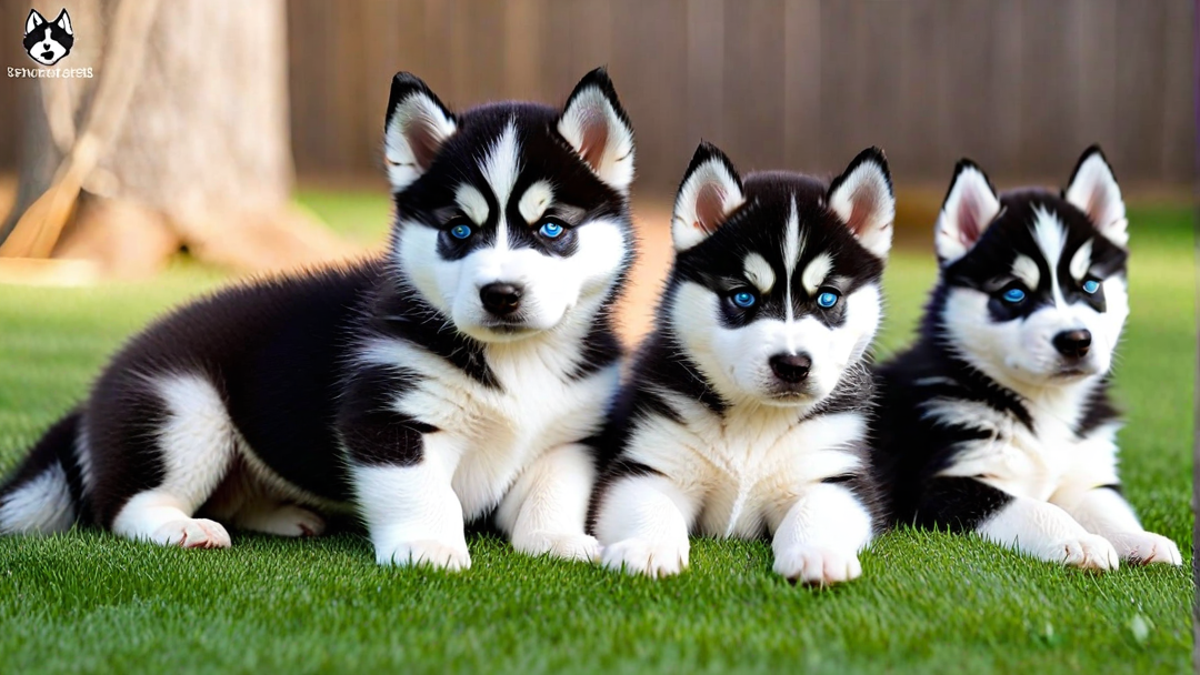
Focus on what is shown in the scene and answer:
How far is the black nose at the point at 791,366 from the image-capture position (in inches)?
114

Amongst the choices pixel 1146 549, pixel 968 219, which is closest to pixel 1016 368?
pixel 968 219

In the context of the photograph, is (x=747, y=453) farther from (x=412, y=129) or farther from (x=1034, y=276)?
(x=412, y=129)

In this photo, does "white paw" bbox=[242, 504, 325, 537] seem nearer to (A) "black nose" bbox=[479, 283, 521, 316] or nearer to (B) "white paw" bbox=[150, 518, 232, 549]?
(B) "white paw" bbox=[150, 518, 232, 549]

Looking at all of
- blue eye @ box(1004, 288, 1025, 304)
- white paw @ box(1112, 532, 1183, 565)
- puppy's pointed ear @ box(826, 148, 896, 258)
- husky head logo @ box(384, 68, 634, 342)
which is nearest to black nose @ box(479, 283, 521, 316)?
husky head logo @ box(384, 68, 634, 342)

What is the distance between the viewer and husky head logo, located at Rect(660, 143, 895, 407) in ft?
9.68

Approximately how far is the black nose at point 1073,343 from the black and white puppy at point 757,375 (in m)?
0.51

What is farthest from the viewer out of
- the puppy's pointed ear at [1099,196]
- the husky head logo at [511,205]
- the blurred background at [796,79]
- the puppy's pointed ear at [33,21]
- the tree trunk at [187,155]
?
the blurred background at [796,79]

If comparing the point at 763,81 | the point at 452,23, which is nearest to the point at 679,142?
the point at 763,81

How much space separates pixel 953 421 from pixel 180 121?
4465mm

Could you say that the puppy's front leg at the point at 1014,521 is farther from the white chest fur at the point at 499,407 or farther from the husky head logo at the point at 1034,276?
the white chest fur at the point at 499,407

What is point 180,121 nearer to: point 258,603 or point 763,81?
point 258,603

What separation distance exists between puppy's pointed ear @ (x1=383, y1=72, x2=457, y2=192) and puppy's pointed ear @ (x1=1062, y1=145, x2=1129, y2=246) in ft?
5.84

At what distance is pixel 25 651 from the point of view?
2275 millimetres

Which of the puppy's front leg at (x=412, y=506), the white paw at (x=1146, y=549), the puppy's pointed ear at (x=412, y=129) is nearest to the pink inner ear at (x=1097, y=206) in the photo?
the white paw at (x=1146, y=549)
